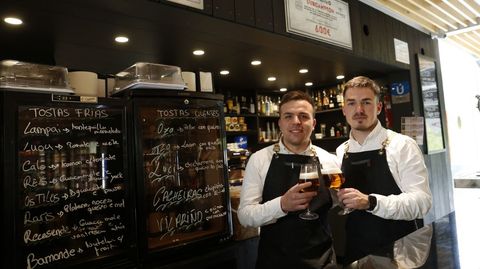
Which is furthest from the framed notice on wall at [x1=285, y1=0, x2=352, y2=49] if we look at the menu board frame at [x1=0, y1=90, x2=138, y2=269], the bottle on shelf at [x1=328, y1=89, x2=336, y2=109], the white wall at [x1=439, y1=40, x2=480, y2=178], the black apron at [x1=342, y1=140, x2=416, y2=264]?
the white wall at [x1=439, y1=40, x2=480, y2=178]

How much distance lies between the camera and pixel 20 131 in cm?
173

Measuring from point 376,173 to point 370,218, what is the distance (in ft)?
0.88

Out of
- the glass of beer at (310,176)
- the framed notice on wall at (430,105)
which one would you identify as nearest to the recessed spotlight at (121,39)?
the glass of beer at (310,176)

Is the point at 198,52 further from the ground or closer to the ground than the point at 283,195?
further from the ground

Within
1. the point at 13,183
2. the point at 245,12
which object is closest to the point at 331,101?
the point at 245,12

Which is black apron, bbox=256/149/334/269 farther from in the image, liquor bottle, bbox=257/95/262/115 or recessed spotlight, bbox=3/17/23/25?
liquor bottle, bbox=257/95/262/115

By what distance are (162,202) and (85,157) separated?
0.56m

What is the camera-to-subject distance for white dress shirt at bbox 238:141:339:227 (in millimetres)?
1729

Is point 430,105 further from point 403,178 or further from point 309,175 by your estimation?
point 309,175

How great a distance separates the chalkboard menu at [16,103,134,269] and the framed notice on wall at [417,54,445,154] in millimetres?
4427

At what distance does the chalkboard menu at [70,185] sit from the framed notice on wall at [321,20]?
1851 millimetres

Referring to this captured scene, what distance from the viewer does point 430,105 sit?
16.5 ft

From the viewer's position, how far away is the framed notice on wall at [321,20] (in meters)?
3.05

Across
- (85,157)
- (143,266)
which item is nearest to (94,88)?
(85,157)
